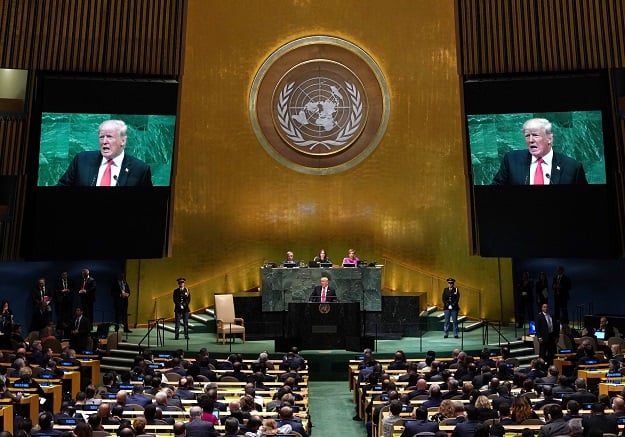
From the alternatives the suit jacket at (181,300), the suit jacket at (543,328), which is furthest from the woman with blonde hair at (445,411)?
the suit jacket at (181,300)

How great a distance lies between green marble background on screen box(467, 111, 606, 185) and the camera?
18.8m

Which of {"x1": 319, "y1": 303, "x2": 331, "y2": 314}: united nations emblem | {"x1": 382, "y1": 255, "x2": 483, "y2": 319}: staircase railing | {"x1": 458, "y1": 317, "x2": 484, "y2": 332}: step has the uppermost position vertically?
{"x1": 382, "y1": 255, "x2": 483, "y2": 319}: staircase railing

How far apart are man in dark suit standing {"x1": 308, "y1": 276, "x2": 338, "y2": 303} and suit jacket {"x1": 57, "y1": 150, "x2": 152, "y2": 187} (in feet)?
14.6

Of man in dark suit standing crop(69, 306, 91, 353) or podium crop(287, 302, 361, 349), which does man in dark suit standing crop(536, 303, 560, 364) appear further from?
man in dark suit standing crop(69, 306, 91, 353)

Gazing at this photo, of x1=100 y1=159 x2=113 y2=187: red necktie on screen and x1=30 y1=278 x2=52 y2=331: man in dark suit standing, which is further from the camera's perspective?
x1=100 y1=159 x2=113 y2=187: red necktie on screen

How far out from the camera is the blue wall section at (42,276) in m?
20.2

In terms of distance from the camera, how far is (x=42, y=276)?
20719 millimetres

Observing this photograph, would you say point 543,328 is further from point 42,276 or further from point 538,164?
point 42,276

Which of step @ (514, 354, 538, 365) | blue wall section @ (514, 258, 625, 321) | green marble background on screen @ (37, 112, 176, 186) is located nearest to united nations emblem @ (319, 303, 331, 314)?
step @ (514, 354, 538, 365)

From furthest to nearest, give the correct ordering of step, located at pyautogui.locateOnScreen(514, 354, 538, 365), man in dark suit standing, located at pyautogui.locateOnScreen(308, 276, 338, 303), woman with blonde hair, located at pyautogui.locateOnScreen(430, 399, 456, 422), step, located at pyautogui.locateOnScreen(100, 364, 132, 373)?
man in dark suit standing, located at pyautogui.locateOnScreen(308, 276, 338, 303) < step, located at pyautogui.locateOnScreen(514, 354, 538, 365) < step, located at pyautogui.locateOnScreen(100, 364, 132, 373) < woman with blonde hair, located at pyautogui.locateOnScreen(430, 399, 456, 422)

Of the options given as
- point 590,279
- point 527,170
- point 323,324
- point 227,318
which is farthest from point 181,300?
point 590,279

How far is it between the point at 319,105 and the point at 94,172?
6.23 meters

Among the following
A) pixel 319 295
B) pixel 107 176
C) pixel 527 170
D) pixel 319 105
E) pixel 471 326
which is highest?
pixel 319 105

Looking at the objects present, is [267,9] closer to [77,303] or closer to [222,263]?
[222,263]
